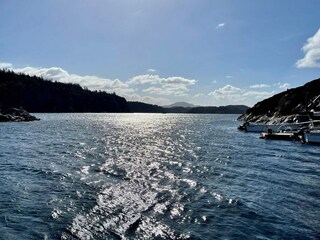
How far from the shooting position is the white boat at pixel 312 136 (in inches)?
2629

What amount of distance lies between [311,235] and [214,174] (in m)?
17.1

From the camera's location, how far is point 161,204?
78.8 ft

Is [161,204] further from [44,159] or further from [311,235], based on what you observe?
[44,159]

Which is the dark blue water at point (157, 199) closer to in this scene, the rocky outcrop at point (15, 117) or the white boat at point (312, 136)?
the white boat at point (312, 136)

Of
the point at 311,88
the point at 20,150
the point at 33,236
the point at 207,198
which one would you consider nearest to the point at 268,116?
the point at 311,88

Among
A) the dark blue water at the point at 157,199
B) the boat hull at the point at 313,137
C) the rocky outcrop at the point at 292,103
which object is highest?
the rocky outcrop at the point at 292,103

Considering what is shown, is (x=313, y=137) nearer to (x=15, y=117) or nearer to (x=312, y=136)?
(x=312, y=136)

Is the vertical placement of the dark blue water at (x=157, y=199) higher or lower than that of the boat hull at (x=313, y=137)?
lower

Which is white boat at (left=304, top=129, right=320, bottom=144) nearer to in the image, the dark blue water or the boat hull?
the boat hull

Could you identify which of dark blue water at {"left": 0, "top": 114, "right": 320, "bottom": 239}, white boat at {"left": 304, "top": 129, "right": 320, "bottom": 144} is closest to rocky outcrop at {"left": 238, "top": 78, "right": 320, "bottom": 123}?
white boat at {"left": 304, "top": 129, "right": 320, "bottom": 144}

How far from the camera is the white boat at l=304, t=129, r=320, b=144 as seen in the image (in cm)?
6678

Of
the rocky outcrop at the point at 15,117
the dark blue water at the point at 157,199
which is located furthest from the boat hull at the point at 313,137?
the rocky outcrop at the point at 15,117

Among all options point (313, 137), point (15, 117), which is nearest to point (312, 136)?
point (313, 137)

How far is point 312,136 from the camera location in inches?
2643
